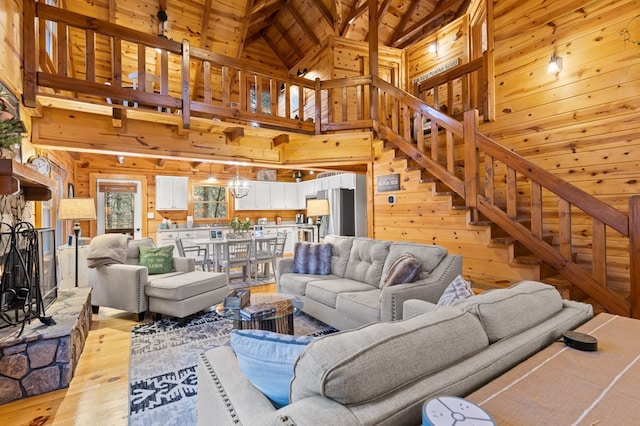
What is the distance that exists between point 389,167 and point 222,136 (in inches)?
98.5

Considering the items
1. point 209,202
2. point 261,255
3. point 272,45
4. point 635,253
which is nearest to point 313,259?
point 261,255

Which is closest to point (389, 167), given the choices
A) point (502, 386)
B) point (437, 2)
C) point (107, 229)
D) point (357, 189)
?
point (357, 189)

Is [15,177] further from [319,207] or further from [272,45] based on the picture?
[272,45]

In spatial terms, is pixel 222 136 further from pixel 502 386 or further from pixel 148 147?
pixel 502 386

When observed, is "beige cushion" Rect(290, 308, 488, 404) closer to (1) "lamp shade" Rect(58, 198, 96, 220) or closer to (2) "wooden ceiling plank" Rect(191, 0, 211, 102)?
(1) "lamp shade" Rect(58, 198, 96, 220)

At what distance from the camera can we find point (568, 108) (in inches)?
140

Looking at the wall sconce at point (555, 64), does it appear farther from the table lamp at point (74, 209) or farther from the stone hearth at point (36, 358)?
the table lamp at point (74, 209)

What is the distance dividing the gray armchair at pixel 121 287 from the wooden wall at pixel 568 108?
3397mm

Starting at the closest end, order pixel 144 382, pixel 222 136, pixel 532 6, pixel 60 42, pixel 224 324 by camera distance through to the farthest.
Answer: pixel 144 382 < pixel 60 42 < pixel 224 324 < pixel 532 6 < pixel 222 136

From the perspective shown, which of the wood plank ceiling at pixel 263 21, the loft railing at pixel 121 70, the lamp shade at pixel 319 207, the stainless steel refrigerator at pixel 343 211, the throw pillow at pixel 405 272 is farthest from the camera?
the stainless steel refrigerator at pixel 343 211

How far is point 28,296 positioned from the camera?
7.50 ft

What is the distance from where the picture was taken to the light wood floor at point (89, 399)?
194 centimetres

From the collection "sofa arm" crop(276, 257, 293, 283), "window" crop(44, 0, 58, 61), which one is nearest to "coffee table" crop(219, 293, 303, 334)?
"sofa arm" crop(276, 257, 293, 283)

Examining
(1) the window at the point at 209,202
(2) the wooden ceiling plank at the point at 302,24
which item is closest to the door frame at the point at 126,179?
(1) the window at the point at 209,202
